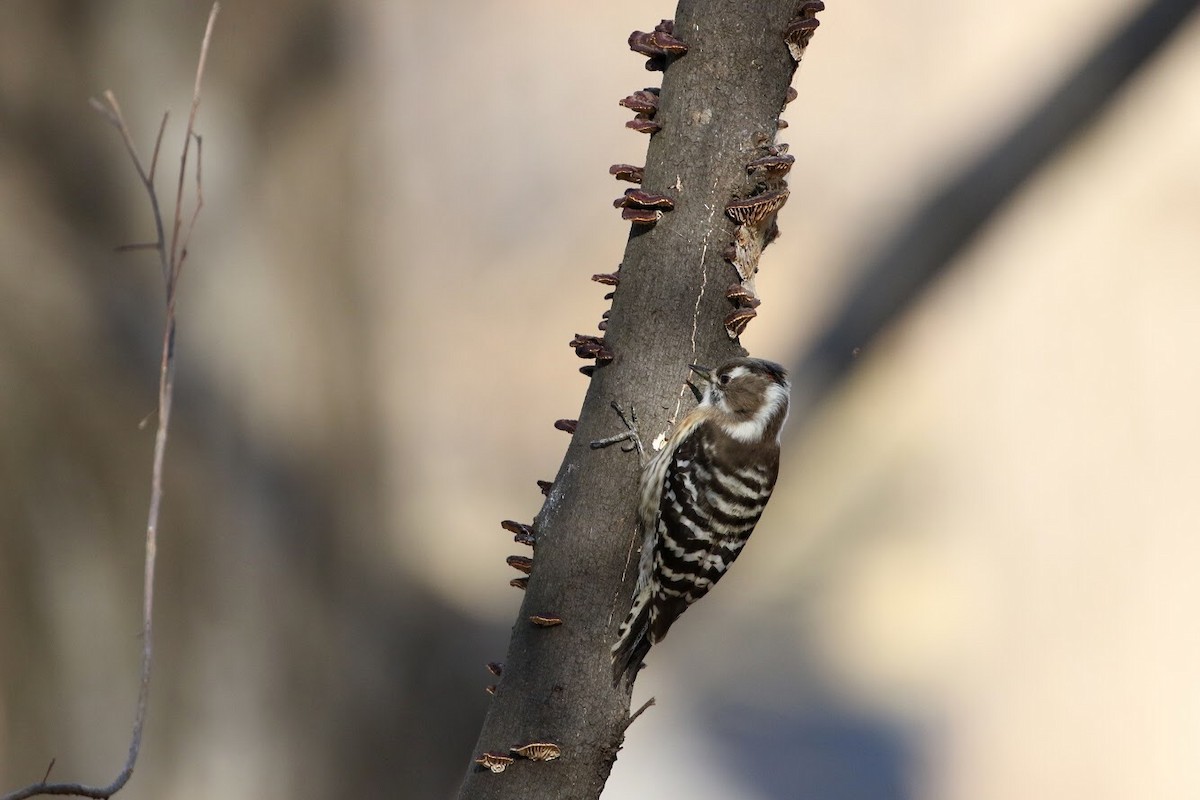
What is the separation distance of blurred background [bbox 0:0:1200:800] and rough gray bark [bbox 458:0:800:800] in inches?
78.7

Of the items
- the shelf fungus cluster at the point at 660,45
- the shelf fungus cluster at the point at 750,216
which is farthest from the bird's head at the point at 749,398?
the shelf fungus cluster at the point at 660,45

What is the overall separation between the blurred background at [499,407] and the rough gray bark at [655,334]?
6.56ft

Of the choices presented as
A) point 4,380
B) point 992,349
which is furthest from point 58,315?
point 992,349

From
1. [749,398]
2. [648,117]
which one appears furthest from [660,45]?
[749,398]

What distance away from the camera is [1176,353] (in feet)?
13.1

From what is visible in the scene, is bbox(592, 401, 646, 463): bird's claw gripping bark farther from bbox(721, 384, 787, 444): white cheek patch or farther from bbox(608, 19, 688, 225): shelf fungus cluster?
bbox(721, 384, 787, 444): white cheek patch

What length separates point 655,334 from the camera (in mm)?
2068

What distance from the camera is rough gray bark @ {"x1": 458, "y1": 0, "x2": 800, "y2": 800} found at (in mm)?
2031

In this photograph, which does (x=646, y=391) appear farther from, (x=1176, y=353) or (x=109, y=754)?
(x=109, y=754)

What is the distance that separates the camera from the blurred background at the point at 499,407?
13.0 feet

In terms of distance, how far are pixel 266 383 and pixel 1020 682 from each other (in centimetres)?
306

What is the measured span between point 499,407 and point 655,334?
223 centimetres

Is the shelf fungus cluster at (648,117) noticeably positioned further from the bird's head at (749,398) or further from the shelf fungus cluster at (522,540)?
the shelf fungus cluster at (522,540)

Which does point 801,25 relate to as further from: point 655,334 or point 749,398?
point 749,398
